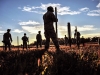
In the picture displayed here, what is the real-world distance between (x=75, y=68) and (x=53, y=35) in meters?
7.58

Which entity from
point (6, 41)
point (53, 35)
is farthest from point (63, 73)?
point (6, 41)

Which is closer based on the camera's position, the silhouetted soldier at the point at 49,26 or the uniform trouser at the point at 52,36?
→ the silhouetted soldier at the point at 49,26

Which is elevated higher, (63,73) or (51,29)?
(51,29)

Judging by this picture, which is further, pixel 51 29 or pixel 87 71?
pixel 51 29

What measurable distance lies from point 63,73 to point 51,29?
25.5 feet

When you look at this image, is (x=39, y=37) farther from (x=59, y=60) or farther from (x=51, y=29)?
(x=59, y=60)

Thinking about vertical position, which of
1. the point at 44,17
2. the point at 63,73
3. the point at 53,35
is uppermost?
the point at 44,17

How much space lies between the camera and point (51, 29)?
493 inches

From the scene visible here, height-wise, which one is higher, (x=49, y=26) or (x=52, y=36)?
(x=49, y=26)

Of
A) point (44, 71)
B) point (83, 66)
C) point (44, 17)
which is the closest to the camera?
point (44, 71)

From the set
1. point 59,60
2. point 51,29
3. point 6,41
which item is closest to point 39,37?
point 6,41

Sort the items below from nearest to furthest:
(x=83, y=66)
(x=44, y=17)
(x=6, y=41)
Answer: (x=83, y=66) → (x=44, y=17) → (x=6, y=41)

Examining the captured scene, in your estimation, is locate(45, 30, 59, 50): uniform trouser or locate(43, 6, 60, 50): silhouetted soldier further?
locate(45, 30, 59, 50): uniform trouser

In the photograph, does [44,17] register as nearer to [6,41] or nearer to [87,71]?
[87,71]
